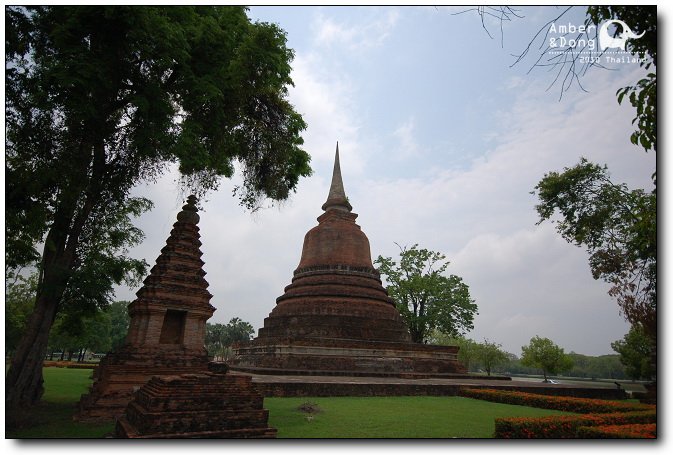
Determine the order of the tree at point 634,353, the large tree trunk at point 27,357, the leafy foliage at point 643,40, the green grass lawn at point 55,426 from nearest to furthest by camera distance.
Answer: the leafy foliage at point 643,40, the green grass lawn at point 55,426, the large tree trunk at point 27,357, the tree at point 634,353

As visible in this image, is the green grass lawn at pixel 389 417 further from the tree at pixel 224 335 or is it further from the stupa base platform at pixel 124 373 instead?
the tree at pixel 224 335

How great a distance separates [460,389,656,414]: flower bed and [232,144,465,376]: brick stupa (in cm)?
559

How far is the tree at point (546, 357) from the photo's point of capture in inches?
1537

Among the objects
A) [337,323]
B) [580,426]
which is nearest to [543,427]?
[580,426]

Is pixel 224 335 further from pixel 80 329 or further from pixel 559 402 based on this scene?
pixel 559 402

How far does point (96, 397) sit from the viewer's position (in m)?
9.95

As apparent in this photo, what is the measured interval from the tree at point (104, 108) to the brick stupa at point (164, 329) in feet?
5.04

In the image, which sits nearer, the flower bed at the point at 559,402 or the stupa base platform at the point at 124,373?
the stupa base platform at the point at 124,373

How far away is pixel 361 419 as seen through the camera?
30.0ft

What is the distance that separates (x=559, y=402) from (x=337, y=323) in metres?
11.0

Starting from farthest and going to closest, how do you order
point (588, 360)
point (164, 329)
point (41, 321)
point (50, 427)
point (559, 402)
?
1. point (588, 360)
2. point (164, 329)
3. point (559, 402)
4. point (41, 321)
5. point (50, 427)

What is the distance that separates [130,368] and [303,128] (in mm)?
8276

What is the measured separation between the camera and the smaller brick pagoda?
6629mm

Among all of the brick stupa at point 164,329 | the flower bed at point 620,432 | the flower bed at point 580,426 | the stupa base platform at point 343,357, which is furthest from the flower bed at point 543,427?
the stupa base platform at point 343,357
